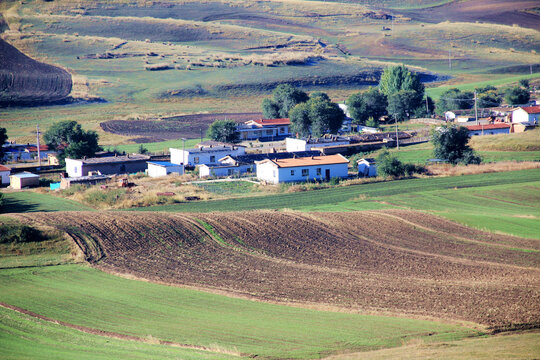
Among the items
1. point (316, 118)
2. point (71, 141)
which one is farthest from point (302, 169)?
point (71, 141)

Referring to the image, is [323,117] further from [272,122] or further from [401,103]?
[401,103]

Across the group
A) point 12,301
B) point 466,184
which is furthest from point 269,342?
point 466,184

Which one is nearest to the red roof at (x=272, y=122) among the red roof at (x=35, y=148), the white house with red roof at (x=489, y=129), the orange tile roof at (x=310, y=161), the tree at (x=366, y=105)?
the tree at (x=366, y=105)

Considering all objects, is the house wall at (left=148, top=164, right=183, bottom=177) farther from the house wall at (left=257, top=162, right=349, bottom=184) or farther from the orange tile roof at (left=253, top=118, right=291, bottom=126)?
the orange tile roof at (left=253, top=118, right=291, bottom=126)

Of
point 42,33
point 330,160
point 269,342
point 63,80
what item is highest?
point 42,33

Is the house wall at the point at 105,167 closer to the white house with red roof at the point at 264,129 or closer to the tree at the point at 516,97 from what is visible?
the white house with red roof at the point at 264,129

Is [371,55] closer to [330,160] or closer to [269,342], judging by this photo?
[330,160]
